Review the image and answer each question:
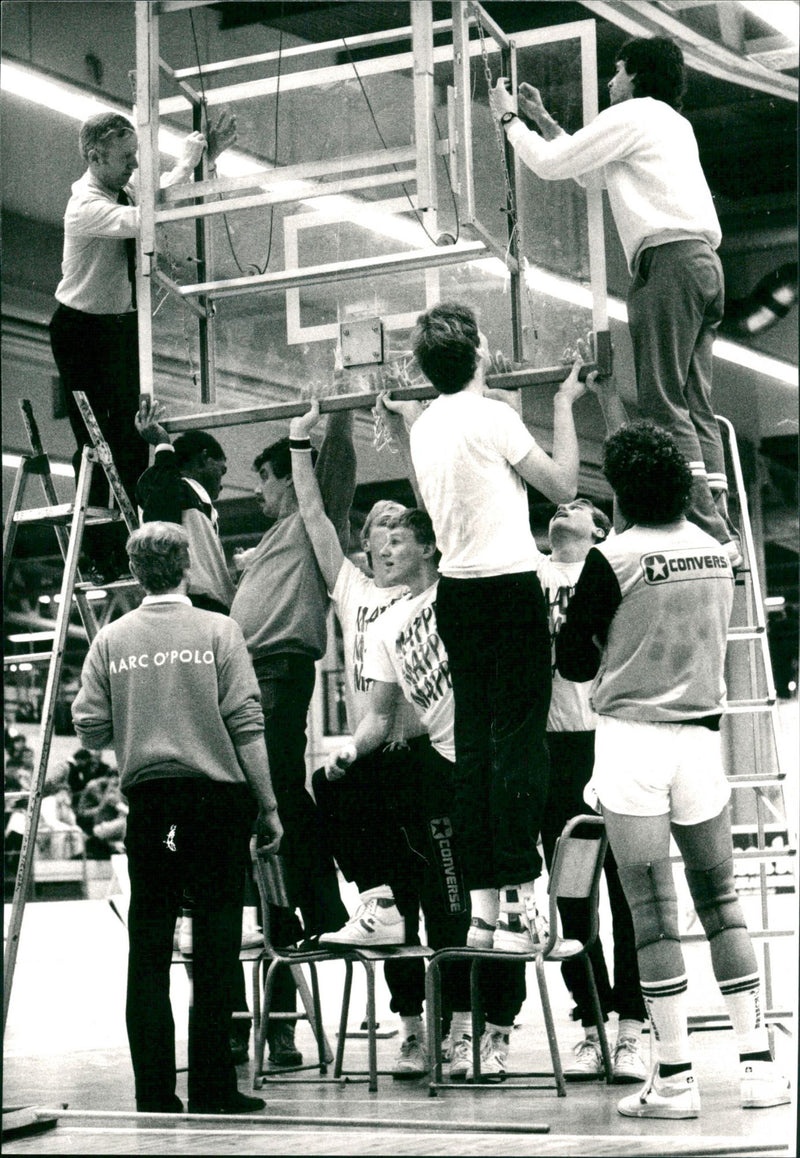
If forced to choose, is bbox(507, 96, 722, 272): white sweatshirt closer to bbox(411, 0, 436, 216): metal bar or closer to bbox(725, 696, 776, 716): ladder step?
bbox(411, 0, 436, 216): metal bar

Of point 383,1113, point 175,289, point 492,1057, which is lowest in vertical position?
point 383,1113

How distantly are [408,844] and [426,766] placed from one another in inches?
12.2

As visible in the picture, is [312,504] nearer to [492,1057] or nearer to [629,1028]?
[492,1057]

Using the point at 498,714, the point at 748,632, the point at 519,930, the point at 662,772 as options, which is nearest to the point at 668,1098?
the point at 519,930

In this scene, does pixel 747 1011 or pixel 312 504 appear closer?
pixel 747 1011

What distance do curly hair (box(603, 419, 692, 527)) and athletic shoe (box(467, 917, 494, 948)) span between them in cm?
140

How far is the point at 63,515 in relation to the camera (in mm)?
6504

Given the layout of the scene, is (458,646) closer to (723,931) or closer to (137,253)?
(723,931)

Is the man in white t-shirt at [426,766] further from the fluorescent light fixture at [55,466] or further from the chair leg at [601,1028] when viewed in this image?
the fluorescent light fixture at [55,466]

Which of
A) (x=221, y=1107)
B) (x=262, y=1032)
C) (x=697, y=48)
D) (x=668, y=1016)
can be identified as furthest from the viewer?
(x=697, y=48)

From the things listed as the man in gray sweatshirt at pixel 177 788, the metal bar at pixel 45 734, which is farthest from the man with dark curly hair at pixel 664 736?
the metal bar at pixel 45 734

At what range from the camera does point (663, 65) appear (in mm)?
5531

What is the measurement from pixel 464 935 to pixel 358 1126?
115 cm

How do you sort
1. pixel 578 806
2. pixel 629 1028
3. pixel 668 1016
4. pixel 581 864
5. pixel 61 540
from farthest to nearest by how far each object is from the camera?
pixel 61 540 → pixel 578 806 → pixel 629 1028 → pixel 581 864 → pixel 668 1016
